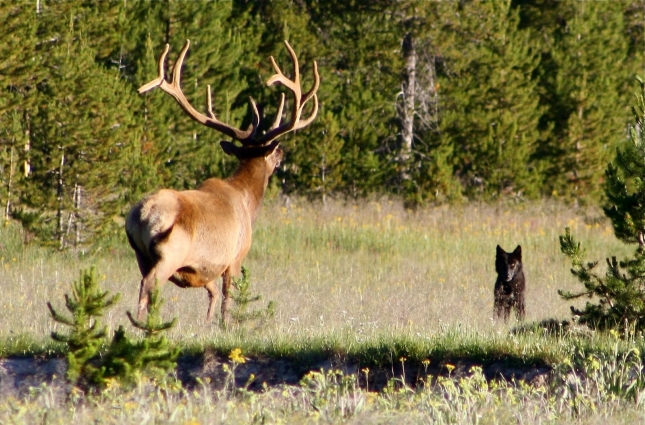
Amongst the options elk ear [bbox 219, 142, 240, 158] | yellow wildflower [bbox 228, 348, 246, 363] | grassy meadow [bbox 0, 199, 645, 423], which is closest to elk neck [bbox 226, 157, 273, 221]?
elk ear [bbox 219, 142, 240, 158]

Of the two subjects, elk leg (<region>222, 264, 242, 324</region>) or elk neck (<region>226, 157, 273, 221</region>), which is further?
elk neck (<region>226, 157, 273, 221</region>)

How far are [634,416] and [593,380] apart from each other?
92 centimetres

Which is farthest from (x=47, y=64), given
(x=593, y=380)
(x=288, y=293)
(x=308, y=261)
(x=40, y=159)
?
(x=593, y=380)

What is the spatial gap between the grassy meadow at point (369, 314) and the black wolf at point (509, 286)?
0.25 m

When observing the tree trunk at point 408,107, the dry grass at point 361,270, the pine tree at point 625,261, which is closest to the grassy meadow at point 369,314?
the dry grass at point 361,270

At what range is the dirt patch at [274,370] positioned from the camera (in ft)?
25.1

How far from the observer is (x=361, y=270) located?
15.2 meters

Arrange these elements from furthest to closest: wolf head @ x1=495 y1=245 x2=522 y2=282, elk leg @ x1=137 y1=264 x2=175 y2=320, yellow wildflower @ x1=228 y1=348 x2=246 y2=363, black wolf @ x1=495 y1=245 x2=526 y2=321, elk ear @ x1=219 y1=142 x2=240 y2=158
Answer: wolf head @ x1=495 y1=245 x2=522 y2=282 → black wolf @ x1=495 y1=245 x2=526 y2=321 → elk ear @ x1=219 y1=142 x2=240 y2=158 → elk leg @ x1=137 y1=264 x2=175 y2=320 → yellow wildflower @ x1=228 y1=348 x2=246 y2=363

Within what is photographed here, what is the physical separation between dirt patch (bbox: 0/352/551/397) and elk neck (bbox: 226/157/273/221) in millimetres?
2893

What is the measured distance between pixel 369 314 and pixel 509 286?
5.19 feet

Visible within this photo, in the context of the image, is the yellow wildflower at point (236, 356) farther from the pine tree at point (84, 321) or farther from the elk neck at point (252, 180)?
the elk neck at point (252, 180)

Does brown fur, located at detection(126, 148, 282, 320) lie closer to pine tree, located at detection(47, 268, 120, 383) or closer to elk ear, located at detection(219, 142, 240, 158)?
elk ear, located at detection(219, 142, 240, 158)

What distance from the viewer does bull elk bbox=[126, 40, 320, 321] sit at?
8711 mm

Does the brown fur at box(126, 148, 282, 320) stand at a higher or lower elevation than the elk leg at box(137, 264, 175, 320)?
higher
